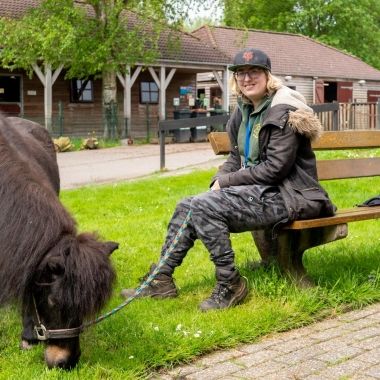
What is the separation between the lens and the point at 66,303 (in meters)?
3.16

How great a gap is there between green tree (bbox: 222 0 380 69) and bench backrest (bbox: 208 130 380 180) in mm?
41624

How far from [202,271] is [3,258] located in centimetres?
246

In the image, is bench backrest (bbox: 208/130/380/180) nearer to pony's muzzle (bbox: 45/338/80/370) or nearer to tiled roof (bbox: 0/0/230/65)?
pony's muzzle (bbox: 45/338/80/370)

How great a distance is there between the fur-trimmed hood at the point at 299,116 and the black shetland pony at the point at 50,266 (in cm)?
158

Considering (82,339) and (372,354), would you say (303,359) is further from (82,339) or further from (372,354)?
(82,339)

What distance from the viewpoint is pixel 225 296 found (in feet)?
14.5

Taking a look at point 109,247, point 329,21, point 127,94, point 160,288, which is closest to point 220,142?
point 160,288

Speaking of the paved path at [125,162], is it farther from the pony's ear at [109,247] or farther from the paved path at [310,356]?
the pony's ear at [109,247]

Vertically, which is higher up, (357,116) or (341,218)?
(357,116)

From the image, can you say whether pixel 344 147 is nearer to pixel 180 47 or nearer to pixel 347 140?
pixel 347 140

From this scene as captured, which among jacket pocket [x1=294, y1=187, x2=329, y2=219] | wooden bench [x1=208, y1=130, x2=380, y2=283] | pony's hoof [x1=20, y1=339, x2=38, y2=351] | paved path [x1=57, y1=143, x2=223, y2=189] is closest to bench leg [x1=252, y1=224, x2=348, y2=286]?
wooden bench [x1=208, y1=130, x2=380, y2=283]

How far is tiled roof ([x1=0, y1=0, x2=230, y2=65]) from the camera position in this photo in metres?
24.5

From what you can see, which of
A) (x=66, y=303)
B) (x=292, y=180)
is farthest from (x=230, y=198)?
(x=66, y=303)

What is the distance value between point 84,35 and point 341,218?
59.1 ft
